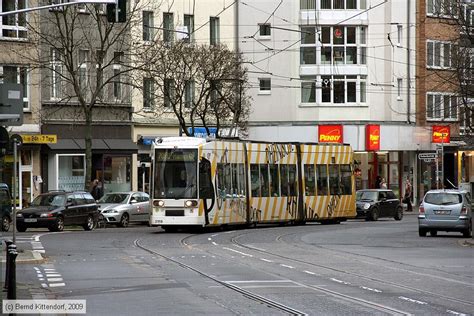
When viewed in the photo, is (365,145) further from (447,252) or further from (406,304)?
(406,304)

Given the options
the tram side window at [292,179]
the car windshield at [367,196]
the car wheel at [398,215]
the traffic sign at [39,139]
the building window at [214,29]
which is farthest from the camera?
the building window at [214,29]

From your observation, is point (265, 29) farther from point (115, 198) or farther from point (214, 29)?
point (115, 198)

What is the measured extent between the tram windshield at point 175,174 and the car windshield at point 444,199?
8009 millimetres

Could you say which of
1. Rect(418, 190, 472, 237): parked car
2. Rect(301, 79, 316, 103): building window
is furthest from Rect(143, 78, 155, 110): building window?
Rect(418, 190, 472, 237): parked car

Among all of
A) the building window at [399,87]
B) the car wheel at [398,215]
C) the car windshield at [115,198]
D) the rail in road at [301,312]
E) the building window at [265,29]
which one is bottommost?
the car wheel at [398,215]

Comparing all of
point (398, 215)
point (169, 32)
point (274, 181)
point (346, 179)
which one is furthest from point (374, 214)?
point (169, 32)

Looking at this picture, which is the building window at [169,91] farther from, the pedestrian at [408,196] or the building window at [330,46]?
the pedestrian at [408,196]

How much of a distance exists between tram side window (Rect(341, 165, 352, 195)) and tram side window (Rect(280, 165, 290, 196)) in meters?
5.04

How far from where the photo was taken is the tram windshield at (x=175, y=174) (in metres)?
37.2

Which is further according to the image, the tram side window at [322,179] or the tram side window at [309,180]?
the tram side window at [322,179]

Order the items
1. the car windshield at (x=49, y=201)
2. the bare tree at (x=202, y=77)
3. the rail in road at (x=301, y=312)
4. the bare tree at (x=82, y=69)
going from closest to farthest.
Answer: the rail in road at (x=301, y=312)
the car windshield at (x=49, y=201)
the bare tree at (x=82, y=69)
the bare tree at (x=202, y=77)

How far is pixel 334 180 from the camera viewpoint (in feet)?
157

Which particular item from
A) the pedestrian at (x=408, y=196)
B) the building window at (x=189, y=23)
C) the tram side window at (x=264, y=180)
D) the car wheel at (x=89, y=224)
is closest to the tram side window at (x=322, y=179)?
the tram side window at (x=264, y=180)

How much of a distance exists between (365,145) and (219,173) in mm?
27649
